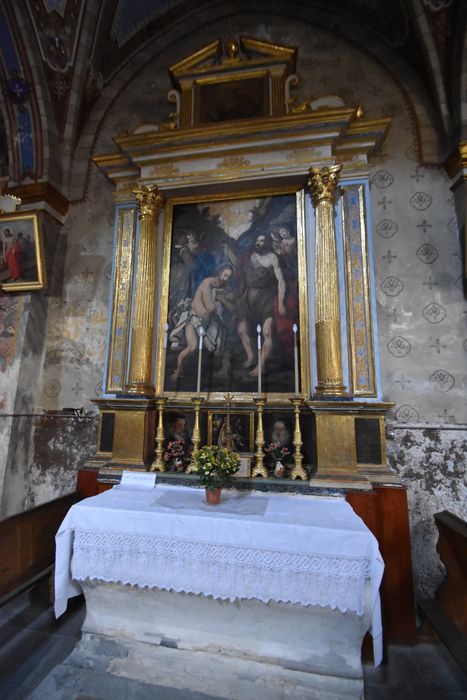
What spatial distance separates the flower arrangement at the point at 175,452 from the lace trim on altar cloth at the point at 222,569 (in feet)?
3.77

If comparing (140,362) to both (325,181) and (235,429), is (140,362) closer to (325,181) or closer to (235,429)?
(235,429)

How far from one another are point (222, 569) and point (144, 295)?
2970mm

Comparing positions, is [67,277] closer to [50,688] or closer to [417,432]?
[50,688]

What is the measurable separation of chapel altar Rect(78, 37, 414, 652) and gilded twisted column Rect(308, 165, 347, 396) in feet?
0.05

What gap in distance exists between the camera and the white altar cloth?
2598 mm

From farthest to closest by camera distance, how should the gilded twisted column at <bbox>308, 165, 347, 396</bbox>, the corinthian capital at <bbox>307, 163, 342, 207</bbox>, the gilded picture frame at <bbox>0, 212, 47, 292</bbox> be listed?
the gilded picture frame at <bbox>0, 212, 47, 292</bbox> < the corinthian capital at <bbox>307, 163, 342, 207</bbox> < the gilded twisted column at <bbox>308, 165, 347, 396</bbox>

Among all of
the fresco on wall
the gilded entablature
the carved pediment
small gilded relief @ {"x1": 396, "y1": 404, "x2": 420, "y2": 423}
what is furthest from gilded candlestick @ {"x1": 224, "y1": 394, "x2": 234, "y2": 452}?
the carved pediment

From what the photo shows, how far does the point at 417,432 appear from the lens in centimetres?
408

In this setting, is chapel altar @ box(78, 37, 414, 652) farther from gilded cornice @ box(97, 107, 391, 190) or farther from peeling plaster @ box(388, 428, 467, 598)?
peeling plaster @ box(388, 428, 467, 598)

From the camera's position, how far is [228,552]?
8.98ft

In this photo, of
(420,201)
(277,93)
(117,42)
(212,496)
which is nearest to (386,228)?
(420,201)

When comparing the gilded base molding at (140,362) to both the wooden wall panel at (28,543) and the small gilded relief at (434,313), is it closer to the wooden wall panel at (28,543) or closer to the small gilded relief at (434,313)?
the wooden wall panel at (28,543)

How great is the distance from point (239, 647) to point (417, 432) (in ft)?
8.65

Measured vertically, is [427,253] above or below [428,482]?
above
